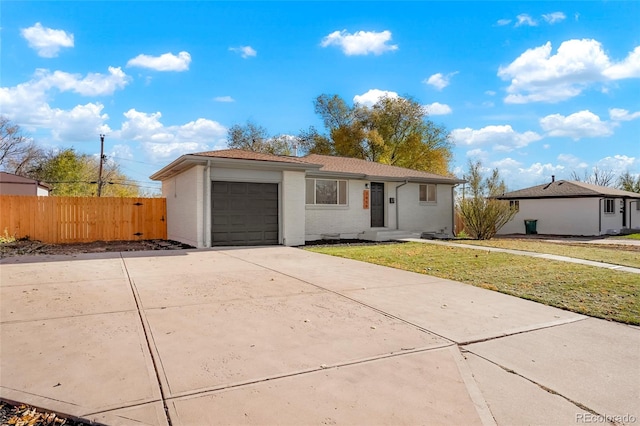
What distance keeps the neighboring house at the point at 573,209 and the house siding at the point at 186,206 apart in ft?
59.6

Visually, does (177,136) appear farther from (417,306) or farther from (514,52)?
(417,306)

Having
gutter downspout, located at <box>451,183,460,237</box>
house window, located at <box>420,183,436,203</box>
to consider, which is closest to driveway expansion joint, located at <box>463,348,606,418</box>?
house window, located at <box>420,183,436,203</box>

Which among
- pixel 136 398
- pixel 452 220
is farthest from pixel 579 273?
pixel 452 220

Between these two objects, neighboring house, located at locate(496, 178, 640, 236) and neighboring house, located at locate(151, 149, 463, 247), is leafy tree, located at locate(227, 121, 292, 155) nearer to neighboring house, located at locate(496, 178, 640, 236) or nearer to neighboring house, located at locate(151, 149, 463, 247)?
neighboring house, located at locate(151, 149, 463, 247)

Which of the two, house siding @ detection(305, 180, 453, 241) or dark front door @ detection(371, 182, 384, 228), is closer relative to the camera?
house siding @ detection(305, 180, 453, 241)

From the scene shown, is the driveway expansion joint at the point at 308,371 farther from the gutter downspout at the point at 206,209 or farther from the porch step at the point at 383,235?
the porch step at the point at 383,235

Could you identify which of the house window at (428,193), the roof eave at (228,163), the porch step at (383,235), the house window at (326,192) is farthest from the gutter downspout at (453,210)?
the roof eave at (228,163)

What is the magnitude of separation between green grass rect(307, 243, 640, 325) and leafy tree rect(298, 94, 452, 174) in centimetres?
2508

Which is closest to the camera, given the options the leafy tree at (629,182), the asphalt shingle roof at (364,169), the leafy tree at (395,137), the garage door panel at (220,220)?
the garage door panel at (220,220)

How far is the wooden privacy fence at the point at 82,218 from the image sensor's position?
14164 mm

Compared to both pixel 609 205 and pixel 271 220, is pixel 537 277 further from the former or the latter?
pixel 609 205

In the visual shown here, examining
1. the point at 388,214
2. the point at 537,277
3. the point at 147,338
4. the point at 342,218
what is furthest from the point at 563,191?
the point at 147,338

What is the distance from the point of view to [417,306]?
16.9 ft

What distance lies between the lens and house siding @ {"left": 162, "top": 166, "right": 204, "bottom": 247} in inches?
482
